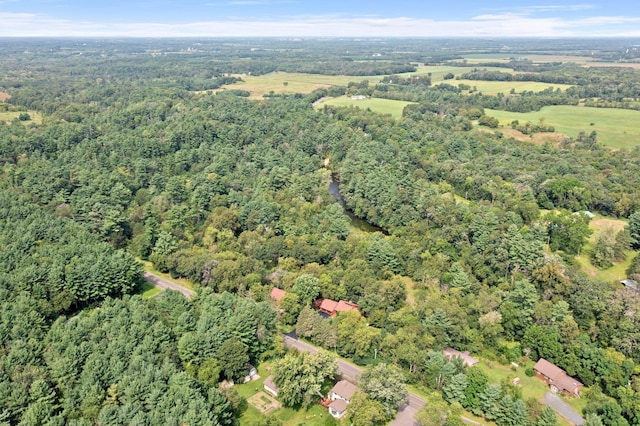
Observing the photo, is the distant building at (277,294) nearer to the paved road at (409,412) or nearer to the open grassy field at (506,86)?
the paved road at (409,412)

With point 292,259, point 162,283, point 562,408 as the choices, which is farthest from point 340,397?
point 162,283

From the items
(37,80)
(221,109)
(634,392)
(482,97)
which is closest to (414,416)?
(634,392)

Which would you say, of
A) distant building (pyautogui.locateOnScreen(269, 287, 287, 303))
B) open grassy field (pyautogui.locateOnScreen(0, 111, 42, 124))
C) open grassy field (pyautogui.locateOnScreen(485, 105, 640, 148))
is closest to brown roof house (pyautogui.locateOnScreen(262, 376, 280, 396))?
distant building (pyautogui.locateOnScreen(269, 287, 287, 303))

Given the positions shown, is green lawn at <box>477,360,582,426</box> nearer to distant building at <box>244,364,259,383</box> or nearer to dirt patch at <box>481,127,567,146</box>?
distant building at <box>244,364,259,383</box>

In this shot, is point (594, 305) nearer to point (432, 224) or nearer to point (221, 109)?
point (432, 224)

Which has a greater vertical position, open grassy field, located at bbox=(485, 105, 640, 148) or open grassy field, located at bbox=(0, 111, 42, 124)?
open grassy field, located at bbox=(485, 105, 640, 148)

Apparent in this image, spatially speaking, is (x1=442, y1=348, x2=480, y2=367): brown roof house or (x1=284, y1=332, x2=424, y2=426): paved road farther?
(x1=442, y1=348, x2=480, y2=367): brown roof house

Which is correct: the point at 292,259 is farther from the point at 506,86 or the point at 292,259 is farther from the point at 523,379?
the point at 506,86
